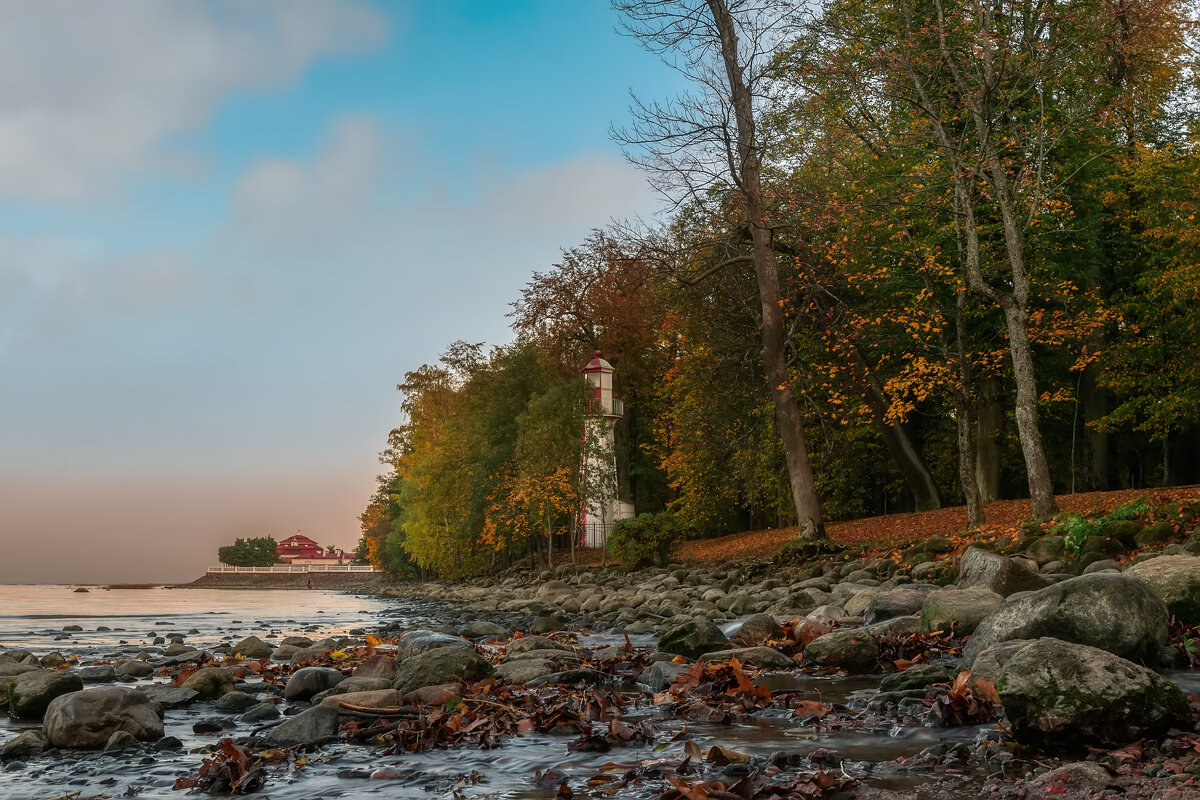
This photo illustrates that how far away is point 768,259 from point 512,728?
16.3m

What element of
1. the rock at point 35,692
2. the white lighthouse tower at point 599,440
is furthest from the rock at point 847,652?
the white lighthouse tower at point 599,440

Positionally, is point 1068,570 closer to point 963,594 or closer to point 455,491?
point 963,594

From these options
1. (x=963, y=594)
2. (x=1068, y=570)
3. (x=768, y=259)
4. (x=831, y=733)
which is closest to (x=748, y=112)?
(x=768, y=259)

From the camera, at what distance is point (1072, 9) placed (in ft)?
58.4

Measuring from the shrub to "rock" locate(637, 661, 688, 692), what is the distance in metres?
17.9

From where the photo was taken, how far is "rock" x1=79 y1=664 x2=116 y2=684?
331 inches

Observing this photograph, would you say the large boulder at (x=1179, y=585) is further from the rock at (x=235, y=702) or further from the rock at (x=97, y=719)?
the rock at (x=97, y=719)

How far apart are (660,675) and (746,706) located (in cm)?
134

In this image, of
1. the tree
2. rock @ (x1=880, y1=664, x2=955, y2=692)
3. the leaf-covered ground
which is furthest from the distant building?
rock @ (x1=880, y1=664, x2=955, y2=692)

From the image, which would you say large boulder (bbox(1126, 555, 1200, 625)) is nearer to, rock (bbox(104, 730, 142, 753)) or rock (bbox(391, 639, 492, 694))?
rock (bbox(391, 639, 492, 694))

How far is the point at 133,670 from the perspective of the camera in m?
8.97

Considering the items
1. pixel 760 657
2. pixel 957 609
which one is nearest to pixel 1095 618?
pixel 957 609

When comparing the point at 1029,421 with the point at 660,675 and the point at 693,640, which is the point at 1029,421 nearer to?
the point at 693,640

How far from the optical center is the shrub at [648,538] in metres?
25.1
